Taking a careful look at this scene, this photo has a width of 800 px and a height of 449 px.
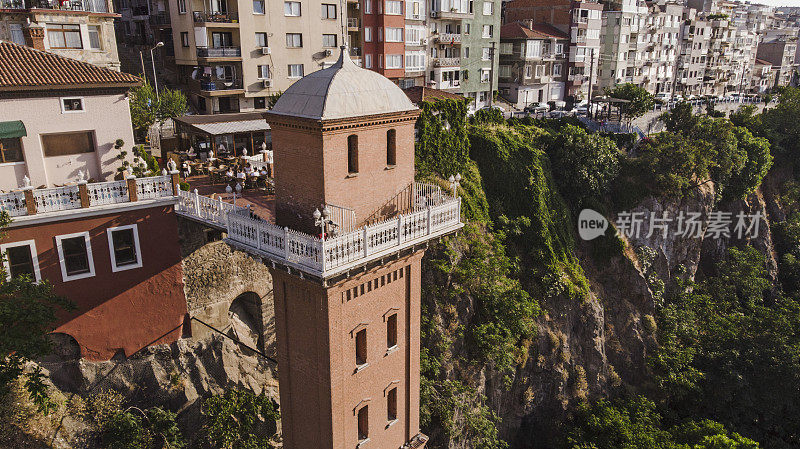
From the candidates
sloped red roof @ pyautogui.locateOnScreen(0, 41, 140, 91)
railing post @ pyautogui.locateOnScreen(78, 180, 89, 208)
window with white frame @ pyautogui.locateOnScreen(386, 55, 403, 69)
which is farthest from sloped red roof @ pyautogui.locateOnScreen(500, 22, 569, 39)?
railing post @ pyautogui.locateOnScreen(78, 180, 89, 208)

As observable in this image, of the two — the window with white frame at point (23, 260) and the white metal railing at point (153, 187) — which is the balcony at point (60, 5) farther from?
the window with white frame at point (23, 260)

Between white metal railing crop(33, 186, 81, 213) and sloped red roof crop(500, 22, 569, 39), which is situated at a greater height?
sloped red roof crop(500, 22, 569, 39)

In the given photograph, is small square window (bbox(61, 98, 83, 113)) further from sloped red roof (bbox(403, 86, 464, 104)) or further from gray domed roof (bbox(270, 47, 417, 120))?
sloped red roof (bbox(403, 86, 464, 104))

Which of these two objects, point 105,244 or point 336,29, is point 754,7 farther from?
point 105,244

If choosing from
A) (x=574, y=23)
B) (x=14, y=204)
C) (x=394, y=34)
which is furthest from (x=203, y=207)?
(x=574, y=23)

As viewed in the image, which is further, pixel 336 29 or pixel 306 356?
pixel 336 29

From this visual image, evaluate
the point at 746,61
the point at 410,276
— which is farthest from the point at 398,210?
the point at 746,61
